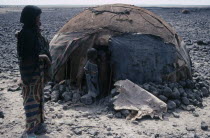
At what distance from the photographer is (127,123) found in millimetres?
5031

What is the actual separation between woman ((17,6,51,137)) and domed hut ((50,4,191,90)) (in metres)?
1.88

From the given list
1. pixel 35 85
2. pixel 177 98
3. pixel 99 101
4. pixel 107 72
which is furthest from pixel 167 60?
pixel 35 85

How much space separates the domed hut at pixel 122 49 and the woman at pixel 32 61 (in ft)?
6.17

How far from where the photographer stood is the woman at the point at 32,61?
405 centimetres

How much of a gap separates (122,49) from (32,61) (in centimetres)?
240

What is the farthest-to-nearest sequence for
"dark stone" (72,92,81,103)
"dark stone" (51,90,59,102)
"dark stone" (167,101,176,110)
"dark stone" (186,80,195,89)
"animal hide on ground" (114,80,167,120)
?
1. "dark stone" (186,80,195,89)
2. "dark stone" (51,90,59,102)
3. "dark stone" (72,92,81,103)
4. "dark stone" (167,101,176,110)
5. "animal hide on ground" (114,80,167,120)

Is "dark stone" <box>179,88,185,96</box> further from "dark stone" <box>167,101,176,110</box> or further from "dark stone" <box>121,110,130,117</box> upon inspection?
"dark stone" <box>121,110,130,117</box>

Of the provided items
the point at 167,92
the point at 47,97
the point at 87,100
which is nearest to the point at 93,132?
the point at 87,100

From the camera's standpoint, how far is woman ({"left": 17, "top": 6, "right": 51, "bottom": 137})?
13.3 ft

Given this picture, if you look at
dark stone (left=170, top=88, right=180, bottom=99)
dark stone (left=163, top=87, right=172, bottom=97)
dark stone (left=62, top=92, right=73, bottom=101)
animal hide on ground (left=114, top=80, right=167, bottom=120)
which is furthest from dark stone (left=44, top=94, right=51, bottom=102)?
dark stone (left=170, top=88, right=180, bottom=99)

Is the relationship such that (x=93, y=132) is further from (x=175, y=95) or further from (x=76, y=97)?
(x=175, y=95)

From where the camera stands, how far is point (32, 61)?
4.22m

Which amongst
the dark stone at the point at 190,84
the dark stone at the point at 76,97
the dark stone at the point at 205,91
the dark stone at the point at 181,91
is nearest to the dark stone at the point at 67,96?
the dark stone at the point at 76,97

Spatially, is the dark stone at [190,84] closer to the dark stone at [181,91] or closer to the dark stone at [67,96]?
the dark stone at [181,91]
